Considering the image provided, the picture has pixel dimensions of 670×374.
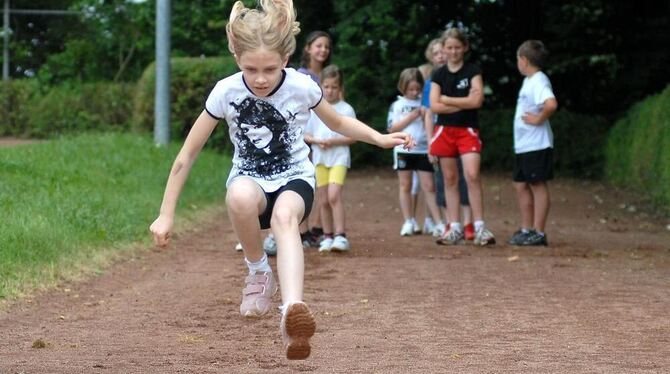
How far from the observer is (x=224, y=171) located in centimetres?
2042

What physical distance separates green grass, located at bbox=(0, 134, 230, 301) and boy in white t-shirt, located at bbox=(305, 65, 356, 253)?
177 centimetres

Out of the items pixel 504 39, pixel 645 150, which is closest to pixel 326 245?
pixel 645 150

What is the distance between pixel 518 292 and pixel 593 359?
2663 mm

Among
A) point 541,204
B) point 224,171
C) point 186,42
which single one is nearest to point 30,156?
point 224,171

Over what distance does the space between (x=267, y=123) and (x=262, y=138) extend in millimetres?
79

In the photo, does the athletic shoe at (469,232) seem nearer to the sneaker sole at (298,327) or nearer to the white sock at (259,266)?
the white sock at (259,266)

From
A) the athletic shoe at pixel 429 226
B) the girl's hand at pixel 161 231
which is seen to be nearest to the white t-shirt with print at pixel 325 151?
the athletic shoe at pixel 429 226

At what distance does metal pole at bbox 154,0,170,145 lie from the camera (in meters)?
20.4

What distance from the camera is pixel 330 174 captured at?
1184 centimetres

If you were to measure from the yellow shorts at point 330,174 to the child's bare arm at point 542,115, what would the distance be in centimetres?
191

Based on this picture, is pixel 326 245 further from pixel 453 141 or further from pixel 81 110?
pixel 81 110

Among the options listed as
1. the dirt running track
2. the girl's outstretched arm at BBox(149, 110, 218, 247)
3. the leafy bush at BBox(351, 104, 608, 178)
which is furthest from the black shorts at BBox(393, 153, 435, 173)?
the leafy bush at BBox(351, 104, 608, 178)

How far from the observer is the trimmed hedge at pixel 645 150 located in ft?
57.8

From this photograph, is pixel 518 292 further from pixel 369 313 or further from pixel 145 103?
pixel 145 103
